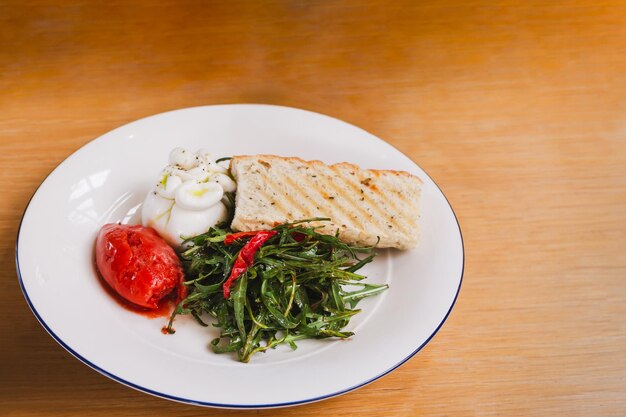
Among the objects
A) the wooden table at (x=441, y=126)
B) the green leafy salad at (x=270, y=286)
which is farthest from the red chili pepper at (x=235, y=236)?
the wooden table at (x=441, y=126)

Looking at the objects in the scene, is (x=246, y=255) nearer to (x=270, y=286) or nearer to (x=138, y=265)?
(x=270, y=286)

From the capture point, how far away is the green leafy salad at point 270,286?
100 inches

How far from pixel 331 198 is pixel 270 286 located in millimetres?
627

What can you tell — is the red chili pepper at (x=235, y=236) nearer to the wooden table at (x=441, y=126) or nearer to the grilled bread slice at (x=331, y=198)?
the grilled bread slice at (x=331, y=198)

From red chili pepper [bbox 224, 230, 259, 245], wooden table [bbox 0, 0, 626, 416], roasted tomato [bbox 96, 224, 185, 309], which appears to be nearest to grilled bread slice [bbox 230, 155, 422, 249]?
red chili pepper [bbox 224, 230, 259, 245]

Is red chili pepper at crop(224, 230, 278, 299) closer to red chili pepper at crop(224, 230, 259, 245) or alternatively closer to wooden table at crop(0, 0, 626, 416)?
red chili pepper at crop(224, 230, 259, 245)

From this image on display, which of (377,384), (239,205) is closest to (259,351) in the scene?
(377,384)

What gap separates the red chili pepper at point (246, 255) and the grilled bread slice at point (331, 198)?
3.8 inches

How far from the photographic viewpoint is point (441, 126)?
4.08 m

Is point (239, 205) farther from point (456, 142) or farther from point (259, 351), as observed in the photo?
point (456, 142)

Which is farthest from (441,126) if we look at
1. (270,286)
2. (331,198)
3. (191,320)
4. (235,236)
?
(191,320)

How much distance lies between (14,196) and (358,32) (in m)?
2.67

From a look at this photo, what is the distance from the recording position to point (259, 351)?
8.14 ft

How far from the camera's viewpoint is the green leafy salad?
2551 millimetres
